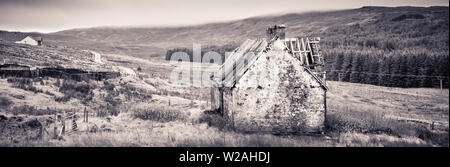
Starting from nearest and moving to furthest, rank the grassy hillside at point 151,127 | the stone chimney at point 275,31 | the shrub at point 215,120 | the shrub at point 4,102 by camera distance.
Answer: the grassy hillside at point 151,127, the shrub at point 215,120, the stone chimney at point 275,31, the shrub at point 4,102

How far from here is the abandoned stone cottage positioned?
14.8 m

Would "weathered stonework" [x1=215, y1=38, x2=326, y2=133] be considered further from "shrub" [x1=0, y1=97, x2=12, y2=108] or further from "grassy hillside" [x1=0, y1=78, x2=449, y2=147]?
"shrub" [x1=0, y1=97, x2=12, y2=108]

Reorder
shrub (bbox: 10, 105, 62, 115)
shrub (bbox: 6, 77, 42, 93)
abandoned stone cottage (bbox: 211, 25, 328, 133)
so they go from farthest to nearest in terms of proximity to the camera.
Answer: shrub (bbox: 6, 77, 42, 93) → shrub (bbox: 10, 105, 62, 115) → abandoned stone cottage (bbox: 211, 25, 328, 133)

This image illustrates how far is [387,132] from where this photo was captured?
15.7 meters

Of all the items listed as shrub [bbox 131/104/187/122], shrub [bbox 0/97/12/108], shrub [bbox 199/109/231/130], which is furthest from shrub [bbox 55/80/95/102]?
shrub [bbox 199/109/231/130]

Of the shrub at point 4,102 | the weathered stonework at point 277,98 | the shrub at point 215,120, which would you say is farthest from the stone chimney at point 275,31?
the shrub at point 4,102

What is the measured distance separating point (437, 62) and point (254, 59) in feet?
140

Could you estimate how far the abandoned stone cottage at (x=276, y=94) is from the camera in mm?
14836

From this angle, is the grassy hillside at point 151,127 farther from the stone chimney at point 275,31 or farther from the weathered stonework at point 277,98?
the stone chimney at point 275,31

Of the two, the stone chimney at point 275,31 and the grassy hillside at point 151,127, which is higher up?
the stone chimney at point 275,31

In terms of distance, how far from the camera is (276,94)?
1496cm

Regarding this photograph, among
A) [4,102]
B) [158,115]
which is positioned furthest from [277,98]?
[4,102]

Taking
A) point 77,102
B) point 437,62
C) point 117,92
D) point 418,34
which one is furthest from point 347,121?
point 418,34

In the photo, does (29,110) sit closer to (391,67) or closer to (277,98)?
(277,98)
